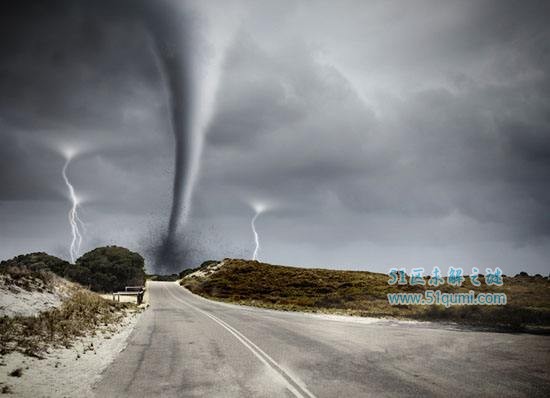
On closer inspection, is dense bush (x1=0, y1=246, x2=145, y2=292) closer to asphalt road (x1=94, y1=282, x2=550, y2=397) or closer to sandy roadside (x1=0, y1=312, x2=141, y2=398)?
sandy roadside (x1=0, y1=312, x2=141, y2=398)

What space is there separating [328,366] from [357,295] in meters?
33.4

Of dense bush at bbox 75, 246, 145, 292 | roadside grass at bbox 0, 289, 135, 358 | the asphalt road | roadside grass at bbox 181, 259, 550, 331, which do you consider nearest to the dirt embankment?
roadside grass at bbox 0, 289, 135, 358

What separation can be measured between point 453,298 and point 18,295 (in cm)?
3329

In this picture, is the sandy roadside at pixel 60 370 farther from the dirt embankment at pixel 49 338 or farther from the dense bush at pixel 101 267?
the dense bush at pixel 101 267

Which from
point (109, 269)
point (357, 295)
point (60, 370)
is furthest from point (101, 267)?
point (60, 370)

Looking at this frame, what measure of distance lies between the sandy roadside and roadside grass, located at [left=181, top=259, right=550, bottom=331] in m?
17.9

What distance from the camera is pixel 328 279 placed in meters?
60.8

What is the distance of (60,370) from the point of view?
840 cm

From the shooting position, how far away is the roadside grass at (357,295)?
21.8m

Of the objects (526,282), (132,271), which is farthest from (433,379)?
(132,271)

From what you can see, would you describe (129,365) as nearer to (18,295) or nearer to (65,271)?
(18,295)

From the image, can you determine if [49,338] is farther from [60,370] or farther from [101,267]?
[101,267]

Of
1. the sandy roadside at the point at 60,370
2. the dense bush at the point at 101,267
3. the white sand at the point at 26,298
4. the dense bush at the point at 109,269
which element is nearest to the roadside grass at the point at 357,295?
the dense bush at the point at 109,269

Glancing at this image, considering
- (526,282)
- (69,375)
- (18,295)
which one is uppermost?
(526,282)
